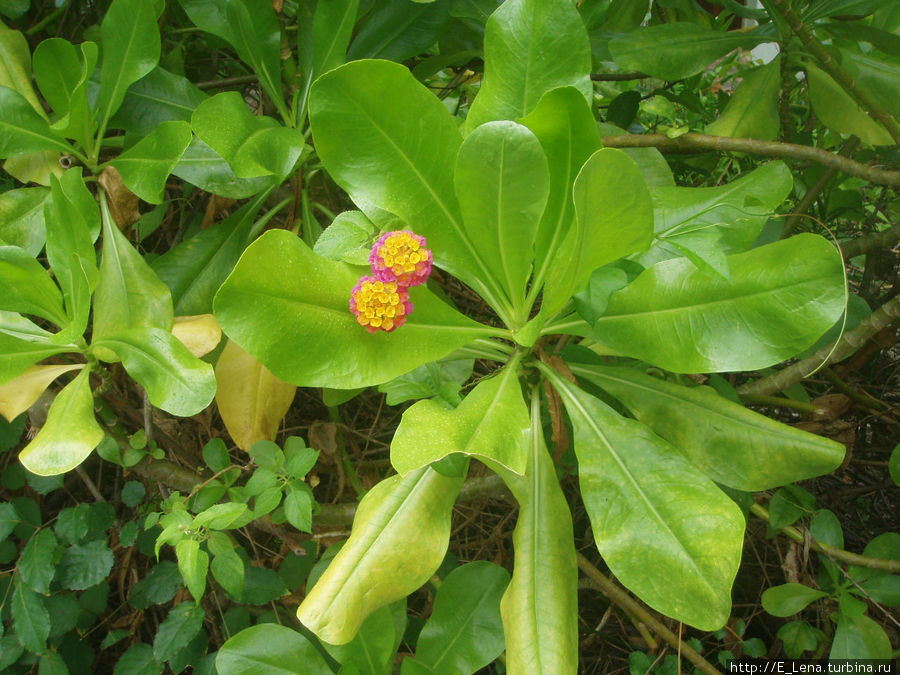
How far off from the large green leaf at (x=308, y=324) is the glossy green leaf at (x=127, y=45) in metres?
0.44

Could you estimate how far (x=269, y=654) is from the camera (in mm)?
861

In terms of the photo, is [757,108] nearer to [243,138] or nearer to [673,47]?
[673,47]

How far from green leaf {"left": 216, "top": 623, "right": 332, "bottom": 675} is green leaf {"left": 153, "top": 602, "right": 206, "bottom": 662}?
168 millimetres

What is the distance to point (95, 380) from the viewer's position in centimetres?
89

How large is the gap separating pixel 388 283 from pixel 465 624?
0.52 metres

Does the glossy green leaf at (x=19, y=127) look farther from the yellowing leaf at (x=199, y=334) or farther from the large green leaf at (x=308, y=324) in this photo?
the large green leaf at (x=308, y=324)

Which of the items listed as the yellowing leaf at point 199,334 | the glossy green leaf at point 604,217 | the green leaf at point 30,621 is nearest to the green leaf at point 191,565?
the yellowing leaf at point 199,334

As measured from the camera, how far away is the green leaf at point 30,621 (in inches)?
39.5

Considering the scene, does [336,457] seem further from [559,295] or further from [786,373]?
[786,373]

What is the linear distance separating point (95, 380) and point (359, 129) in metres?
0.54

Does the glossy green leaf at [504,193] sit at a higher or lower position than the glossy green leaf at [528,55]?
lower

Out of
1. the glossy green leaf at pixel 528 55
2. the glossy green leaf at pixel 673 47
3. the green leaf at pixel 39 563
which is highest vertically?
the glossy green leaf at pixel 528 55

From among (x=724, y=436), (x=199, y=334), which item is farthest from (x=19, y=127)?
(x=724, y=436)

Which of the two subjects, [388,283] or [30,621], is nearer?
[388,283]
